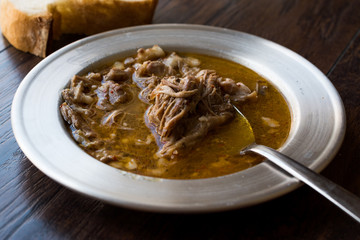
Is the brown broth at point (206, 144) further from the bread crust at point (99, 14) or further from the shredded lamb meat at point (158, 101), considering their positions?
the bread crust at point (99, 14)

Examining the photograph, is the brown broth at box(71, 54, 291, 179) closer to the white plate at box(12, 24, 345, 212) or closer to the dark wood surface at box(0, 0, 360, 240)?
the white plate at box(12, 24, 345, 212)

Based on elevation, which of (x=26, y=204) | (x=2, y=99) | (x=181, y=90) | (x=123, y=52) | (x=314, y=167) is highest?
(x=314, y=167)

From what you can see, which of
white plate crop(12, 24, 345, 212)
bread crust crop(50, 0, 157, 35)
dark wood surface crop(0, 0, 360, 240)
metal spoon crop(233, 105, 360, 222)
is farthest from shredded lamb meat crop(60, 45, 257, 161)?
bread crust crop(50, 0, 157, 35)

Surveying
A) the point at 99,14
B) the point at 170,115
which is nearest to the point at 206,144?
the point at 170,115

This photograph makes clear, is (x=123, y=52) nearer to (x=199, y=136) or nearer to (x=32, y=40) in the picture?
(x=32, y=40)

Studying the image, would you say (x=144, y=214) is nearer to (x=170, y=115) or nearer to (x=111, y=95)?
(x=170, y=115)

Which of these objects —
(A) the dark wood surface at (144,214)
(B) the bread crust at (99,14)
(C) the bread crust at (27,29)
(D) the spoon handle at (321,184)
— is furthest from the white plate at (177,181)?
(C) the bread crust at (27,29)

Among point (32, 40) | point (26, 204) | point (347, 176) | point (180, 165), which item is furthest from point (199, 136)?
point (32, 40)
